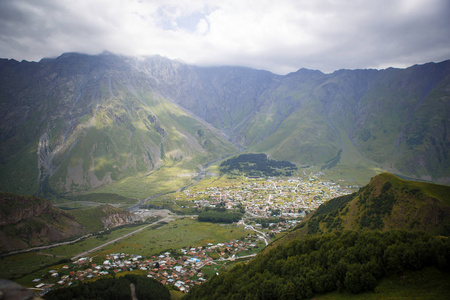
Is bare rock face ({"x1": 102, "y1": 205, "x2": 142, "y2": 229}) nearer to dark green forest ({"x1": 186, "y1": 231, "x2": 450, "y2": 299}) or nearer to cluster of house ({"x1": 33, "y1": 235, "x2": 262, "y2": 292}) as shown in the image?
cluster of house ({"x1": 33, "y1": 235, "x2": 262, "y2": 292})

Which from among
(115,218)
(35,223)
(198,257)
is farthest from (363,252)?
(115,218)

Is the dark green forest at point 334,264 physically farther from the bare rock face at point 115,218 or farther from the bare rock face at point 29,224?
the bare rock face at point 115,218

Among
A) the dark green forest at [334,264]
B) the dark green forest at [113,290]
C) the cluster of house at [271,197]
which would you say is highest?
the dark green forest at [334,264]

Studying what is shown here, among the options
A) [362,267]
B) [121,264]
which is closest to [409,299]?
[362,267]

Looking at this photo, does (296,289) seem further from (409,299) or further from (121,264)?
(121,264)

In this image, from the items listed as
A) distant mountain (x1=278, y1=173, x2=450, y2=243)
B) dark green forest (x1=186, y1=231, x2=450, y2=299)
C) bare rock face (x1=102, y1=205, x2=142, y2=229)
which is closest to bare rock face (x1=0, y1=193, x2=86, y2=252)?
bare rock face (x1=102, y1=205, x2=142, y2=229)

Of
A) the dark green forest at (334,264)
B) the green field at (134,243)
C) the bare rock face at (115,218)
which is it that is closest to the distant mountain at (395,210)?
the dark green forest at (334,264)
